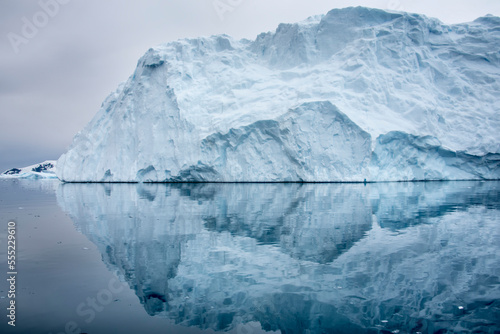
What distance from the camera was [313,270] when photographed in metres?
4.71

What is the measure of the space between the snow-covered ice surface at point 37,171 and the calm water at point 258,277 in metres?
58.8

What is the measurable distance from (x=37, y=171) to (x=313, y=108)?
77.9 meters

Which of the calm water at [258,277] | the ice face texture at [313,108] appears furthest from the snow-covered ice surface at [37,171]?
the calm water at [258,277]

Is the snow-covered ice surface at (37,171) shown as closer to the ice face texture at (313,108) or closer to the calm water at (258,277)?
the ice face texture at (313,108)

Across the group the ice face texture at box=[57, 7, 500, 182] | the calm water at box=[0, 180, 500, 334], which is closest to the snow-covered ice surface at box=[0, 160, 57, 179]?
the ice face texture at box=[57, 7, 500, 182]

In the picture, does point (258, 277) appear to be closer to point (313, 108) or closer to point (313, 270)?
point (313, 270)

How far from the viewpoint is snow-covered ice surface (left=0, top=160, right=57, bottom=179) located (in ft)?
198

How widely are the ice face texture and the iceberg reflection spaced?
679 inches

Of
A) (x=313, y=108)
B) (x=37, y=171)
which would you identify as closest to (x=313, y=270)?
(x=313, y=108)

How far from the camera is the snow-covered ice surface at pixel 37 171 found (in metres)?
60.3

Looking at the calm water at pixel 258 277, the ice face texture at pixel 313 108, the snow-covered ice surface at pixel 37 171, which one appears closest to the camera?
the calm water at pixel 258 277

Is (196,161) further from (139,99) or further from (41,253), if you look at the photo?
(41,253)

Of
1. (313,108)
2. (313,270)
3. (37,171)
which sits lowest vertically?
(313,270)

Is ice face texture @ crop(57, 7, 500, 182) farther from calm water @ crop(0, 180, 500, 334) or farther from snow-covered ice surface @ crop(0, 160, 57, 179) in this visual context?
snow-covered ice surface @ crop(0, 160, 57, 179)
